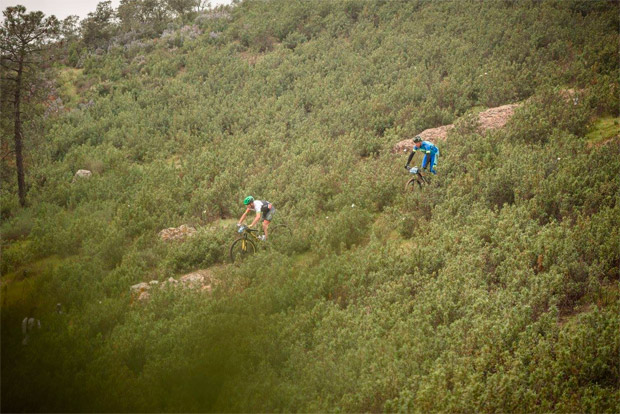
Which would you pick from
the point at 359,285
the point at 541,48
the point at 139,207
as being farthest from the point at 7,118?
the point at 541,48

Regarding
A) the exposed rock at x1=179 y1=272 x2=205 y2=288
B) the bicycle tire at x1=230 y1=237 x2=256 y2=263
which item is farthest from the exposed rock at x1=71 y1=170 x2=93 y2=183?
the bicycle tire at x1=230 y1=237 x2=256 y2=263

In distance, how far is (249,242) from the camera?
45.9 feet

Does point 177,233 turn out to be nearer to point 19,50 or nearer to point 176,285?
point 176,285

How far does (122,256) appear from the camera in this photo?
14.4 m

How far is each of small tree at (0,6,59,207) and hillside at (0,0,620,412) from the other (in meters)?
0.82

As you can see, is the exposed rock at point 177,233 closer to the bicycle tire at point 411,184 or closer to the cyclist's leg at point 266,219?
the cyclist's leg at point 266,219

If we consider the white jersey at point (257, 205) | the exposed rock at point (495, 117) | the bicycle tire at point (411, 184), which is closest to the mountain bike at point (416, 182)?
the bicycle tire at point (411, 184)

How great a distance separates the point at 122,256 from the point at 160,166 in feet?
23.9

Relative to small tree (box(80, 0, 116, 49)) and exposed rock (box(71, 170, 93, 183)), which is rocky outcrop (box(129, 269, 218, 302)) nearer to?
exposed rock (box(71, 170, 93, 183))

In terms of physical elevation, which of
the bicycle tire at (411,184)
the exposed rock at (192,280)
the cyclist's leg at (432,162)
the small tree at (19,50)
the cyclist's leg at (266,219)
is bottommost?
the exposed rock at (192,280)

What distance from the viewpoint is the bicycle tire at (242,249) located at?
13.9m

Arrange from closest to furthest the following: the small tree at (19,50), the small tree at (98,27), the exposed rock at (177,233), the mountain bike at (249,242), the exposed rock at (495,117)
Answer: the mountain bike at (249,242)
the exposed rock at (177,233)
the exposed rock at (495,117)
the small tree at (19,50)
the small tree at (98,27)

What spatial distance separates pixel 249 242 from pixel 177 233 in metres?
3.32

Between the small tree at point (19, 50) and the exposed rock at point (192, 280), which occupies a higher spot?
the small tree at point (19, 50)
